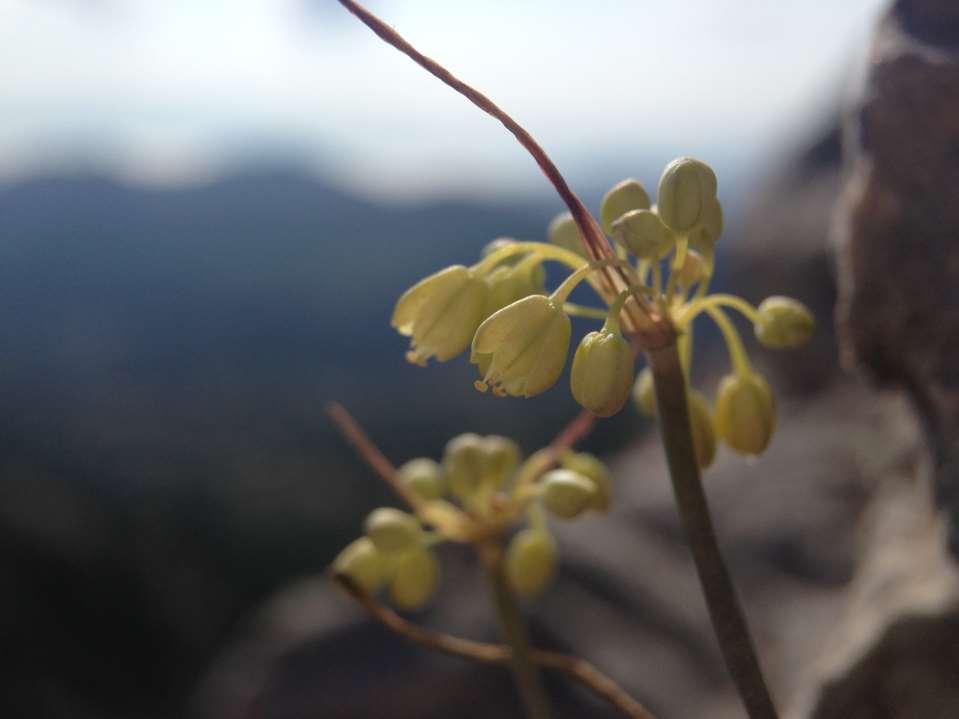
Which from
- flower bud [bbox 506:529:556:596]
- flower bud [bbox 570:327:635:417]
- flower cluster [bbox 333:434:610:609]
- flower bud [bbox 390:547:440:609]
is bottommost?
flower bud [bbox 506:529:556:596]

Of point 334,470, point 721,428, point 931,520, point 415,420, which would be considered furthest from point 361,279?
point 721,428

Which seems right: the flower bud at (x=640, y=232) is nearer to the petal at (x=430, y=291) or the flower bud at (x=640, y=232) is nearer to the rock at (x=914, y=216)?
the petal at (x=430, y=291)

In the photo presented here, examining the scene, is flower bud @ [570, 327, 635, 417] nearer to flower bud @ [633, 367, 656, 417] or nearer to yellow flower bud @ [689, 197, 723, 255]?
yellow flower bud @ [689, 197, 723, 255]

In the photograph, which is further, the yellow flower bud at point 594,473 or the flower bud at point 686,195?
the yellow flower bud at point 594,473

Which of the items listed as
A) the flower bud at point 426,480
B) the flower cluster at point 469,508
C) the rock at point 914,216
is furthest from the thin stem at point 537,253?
the rock at point 914,216

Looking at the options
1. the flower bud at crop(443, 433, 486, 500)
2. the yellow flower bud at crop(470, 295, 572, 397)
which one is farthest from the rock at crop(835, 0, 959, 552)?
the yellow flower bud at crop(470, 295, 572, 397)

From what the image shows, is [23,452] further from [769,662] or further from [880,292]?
[880,292]

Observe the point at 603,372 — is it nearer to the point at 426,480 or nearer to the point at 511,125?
the point at 511,125
